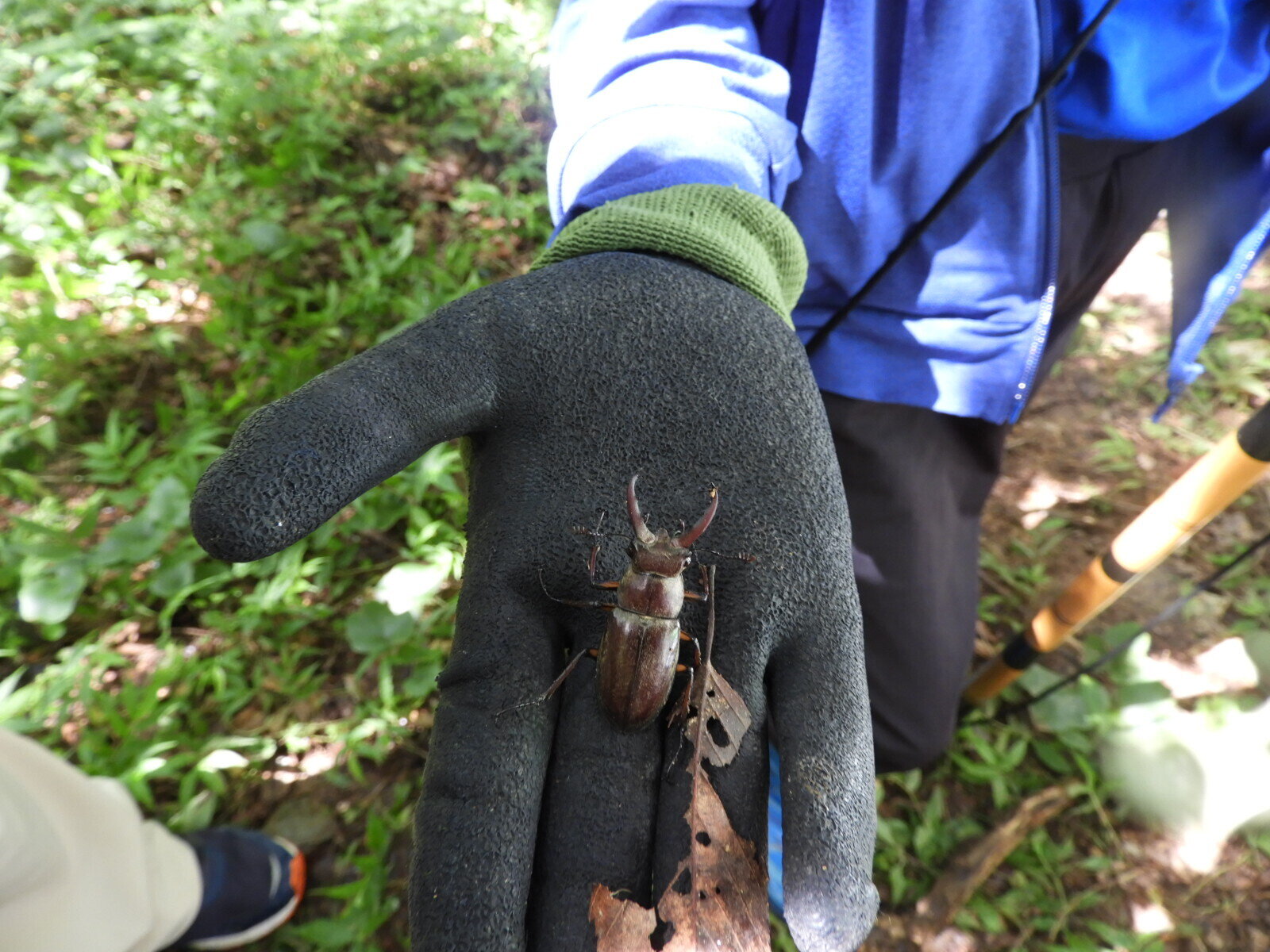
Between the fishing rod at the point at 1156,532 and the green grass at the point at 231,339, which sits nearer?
the fishing rod at the point at 1156,532

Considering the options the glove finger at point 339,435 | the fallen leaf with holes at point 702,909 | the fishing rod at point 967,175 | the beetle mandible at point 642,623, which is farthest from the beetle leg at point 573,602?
the fishing rod at point 967,175

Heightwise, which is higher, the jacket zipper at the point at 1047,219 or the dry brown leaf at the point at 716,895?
the jacket zipper at the point at 1047,219

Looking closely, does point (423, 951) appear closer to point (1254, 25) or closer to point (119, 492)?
point (119, 492)

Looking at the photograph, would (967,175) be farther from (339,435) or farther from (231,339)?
(231,339)

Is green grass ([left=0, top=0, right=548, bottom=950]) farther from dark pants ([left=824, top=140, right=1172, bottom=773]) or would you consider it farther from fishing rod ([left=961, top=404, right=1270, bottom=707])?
fishing rod ([left=961, top=404, right=1270, bottom=707])

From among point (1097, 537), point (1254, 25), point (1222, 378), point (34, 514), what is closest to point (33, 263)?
point (34, 514)

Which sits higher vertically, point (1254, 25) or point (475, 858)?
point (1254, 25)

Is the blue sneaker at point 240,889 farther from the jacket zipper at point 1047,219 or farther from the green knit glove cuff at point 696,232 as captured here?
the jacket zipper at point 1047,219
